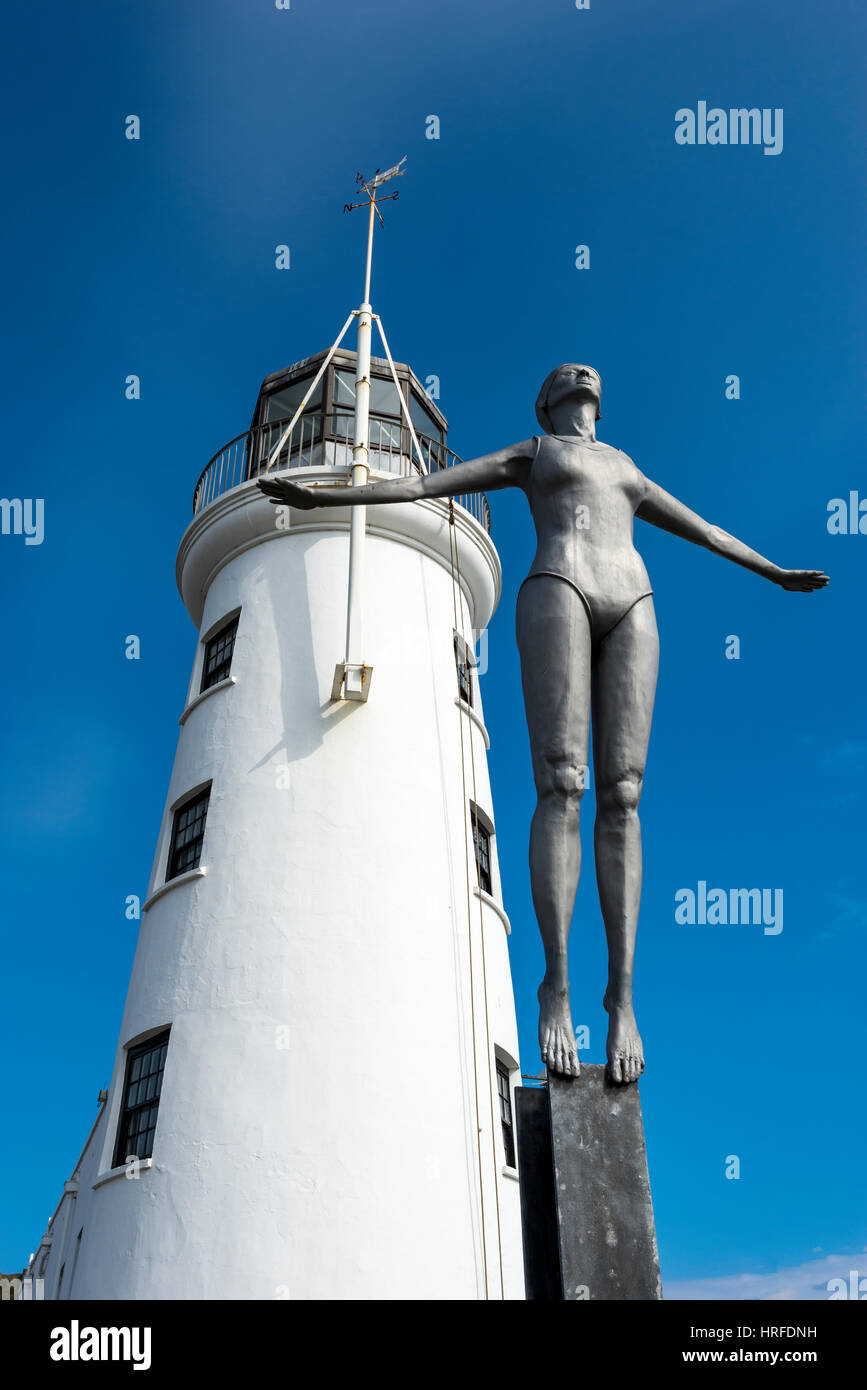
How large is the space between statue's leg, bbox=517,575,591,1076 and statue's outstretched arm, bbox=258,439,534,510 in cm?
78

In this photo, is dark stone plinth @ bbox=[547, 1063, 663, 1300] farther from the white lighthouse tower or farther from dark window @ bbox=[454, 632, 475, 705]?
dark window @ bbox=[454, 632, 475, 705]

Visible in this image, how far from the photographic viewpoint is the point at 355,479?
1742 cm

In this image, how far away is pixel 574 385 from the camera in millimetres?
7121

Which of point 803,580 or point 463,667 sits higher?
point 463,667

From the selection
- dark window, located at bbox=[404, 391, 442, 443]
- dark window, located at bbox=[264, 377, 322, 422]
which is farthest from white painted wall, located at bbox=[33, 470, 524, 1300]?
dark window, located at bbox=[264, 377, 322, 422]

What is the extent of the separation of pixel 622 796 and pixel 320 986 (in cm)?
957

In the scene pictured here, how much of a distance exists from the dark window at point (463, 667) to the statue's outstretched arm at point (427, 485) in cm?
1255

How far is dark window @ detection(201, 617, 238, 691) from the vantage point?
1909cm

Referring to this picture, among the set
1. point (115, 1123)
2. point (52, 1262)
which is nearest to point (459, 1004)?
point (115, 1123)

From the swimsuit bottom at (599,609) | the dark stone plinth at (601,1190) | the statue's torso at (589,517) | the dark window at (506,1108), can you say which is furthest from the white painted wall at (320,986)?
the statue's torso at (589,517)

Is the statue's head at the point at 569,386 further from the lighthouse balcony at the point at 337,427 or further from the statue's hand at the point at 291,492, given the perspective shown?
the lighthouse balcony at the point at 337,427

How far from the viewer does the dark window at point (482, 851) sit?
18.1m

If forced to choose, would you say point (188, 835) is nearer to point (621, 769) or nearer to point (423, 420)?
point (423, 420)

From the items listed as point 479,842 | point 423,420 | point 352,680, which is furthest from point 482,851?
point 423,420
